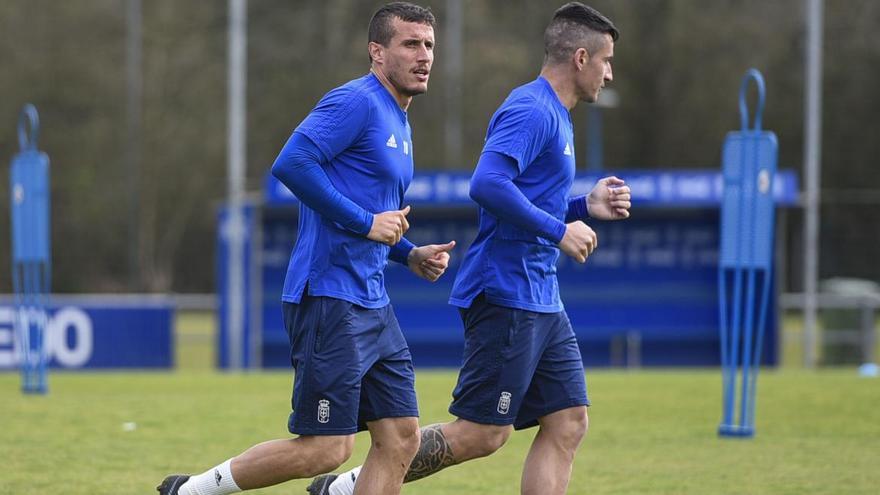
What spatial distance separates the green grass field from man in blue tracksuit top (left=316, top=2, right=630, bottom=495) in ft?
6.18

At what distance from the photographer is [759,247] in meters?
11.4

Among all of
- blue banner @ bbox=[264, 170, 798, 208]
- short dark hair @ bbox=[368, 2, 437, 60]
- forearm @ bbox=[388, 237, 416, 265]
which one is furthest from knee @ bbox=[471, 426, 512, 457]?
blue banner @ bbox=[264, 170, 798, 208]

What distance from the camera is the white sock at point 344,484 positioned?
262 inches

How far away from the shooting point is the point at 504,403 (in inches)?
252

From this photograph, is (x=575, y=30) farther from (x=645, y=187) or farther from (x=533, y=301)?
(x=645, y=187)

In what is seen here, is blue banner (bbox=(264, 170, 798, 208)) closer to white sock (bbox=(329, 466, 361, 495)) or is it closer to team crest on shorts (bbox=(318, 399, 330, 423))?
white sock (bbox=(329, 466, 361, 495))

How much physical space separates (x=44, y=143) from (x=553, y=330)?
3746cm

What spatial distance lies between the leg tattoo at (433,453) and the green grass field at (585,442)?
1767 millimetres

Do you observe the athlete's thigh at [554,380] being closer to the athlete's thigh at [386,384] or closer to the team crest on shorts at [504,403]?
the team crest on shorts at [504,403]

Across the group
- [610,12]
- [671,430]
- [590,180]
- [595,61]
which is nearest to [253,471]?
[595,61]

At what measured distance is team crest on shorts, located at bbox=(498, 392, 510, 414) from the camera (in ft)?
21.0

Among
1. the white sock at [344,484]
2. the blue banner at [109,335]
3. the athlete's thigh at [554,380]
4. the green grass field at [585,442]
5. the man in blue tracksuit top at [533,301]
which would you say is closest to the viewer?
the man in blue tracksuit top at [533,301]

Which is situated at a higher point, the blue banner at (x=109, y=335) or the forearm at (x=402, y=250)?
the forearm at (x=402, y=250)

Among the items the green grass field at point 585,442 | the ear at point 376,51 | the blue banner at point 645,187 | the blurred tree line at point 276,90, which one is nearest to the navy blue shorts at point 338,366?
the ear at point 376,51
